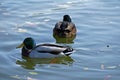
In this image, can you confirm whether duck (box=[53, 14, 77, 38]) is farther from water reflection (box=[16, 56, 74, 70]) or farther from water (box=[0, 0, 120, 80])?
water reflection (box=[16, 56, 74, 70])

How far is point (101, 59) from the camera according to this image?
12.6 m

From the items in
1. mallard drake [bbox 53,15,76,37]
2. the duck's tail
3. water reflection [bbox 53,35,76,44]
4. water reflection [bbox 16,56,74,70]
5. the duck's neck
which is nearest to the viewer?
water reflection [bbox 16,56,74,70]

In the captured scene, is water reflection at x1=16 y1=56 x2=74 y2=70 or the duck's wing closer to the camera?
water reflection at x1=16 y1=56 x2=74 y2=70

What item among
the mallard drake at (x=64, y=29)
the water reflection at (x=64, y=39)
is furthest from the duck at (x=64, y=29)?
the water reflection at (x=64, y=39)

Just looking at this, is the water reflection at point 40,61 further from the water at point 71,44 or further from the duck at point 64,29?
the duck at point 64,29

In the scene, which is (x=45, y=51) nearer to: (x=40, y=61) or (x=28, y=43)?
(x=40, y=61)

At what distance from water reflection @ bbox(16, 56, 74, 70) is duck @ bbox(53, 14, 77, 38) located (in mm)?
2298

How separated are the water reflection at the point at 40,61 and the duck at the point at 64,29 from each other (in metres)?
2.30

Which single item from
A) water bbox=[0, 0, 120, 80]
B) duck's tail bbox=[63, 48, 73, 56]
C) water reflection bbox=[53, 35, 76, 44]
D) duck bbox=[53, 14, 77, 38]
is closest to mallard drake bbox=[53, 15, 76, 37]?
duck bbox=[53, 14, 77, 38]

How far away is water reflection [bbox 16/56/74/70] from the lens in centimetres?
1267

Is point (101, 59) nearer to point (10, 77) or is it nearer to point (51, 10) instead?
point (10, 77)

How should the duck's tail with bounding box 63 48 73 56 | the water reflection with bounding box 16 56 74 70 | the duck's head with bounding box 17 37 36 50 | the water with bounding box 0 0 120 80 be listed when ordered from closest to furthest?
the water with bounding box 0 0 120 80 → the water reflection with bounding box 16 56 74 70 → the duck's tail with bounding box 63 48 73 56 → the duck's head with bounding box 17 37 36 50

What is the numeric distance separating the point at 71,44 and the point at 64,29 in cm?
124

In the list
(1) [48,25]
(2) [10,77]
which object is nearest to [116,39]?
(1) [48,25]
